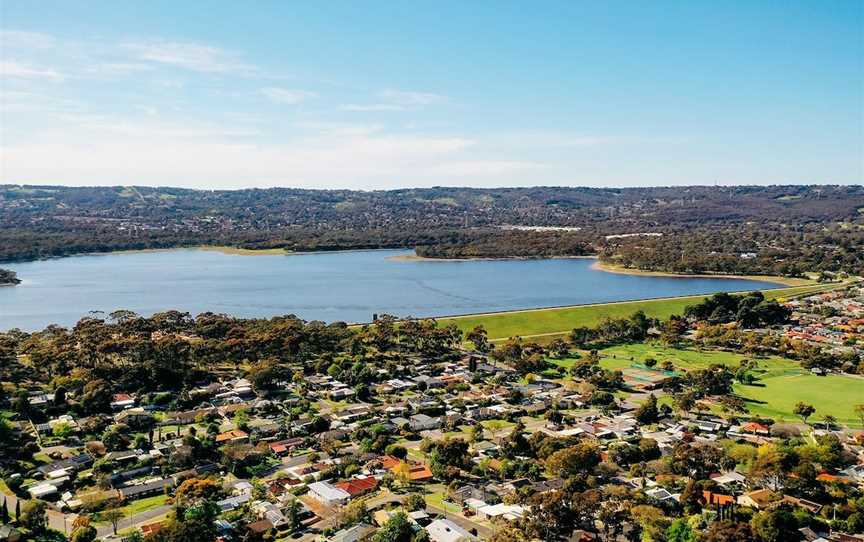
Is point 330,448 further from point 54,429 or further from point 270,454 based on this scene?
point 54,429

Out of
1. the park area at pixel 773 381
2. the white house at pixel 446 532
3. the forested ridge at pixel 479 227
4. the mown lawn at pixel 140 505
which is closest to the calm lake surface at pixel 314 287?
the forested ridge at pixel 479 227

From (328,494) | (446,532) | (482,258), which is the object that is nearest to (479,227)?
(482,258)

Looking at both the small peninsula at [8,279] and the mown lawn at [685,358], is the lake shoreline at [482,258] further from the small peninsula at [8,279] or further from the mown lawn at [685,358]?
the mown lawn at [685,358]

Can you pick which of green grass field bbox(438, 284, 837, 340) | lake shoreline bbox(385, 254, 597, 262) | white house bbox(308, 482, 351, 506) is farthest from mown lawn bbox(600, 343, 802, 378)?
lake shoreline bbox(385, 254, 597, 262)

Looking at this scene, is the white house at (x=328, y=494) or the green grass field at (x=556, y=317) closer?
the white house at (x=328, y=494)

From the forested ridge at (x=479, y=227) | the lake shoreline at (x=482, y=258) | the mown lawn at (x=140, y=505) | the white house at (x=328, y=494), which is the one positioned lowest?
the mown lawn at (x=140, y=505)

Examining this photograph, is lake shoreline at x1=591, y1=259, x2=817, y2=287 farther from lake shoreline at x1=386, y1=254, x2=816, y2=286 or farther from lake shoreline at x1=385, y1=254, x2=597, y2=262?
lake shoreline at x1=385, y1=254, x2=597, y2=262

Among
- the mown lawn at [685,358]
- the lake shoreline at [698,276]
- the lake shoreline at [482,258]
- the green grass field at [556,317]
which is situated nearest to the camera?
the mown lawn at [685,358]
